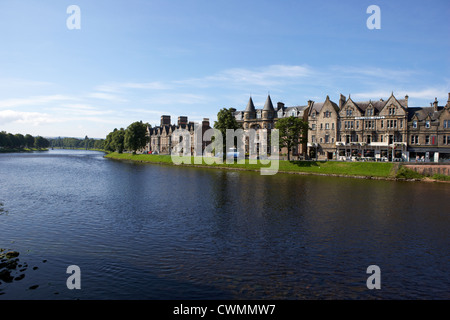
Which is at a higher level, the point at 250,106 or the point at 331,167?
the point at 250,106

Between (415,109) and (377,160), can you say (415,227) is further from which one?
(415,109)

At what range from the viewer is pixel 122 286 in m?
15.9

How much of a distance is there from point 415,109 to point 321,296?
86.3 m

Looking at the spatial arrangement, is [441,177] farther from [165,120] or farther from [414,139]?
[165,120]

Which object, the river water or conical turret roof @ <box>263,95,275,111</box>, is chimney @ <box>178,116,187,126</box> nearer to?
conical turret roof @ <box>263,95,275,111</box>

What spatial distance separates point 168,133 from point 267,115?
7238cm

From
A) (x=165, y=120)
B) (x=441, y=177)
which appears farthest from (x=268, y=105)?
(x=165, y=120)

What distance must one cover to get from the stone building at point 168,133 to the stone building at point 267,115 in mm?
24680

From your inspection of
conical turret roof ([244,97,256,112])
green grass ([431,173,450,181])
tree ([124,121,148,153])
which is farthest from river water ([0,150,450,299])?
tree ([124,121,148,153])

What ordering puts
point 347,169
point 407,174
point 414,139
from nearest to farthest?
point 407,174 < point 347,169 < point 414,139

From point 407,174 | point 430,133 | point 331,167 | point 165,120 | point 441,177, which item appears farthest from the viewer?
point 165,120

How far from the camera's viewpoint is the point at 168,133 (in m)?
168

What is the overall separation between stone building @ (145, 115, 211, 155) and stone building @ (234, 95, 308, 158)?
24.7 meters
